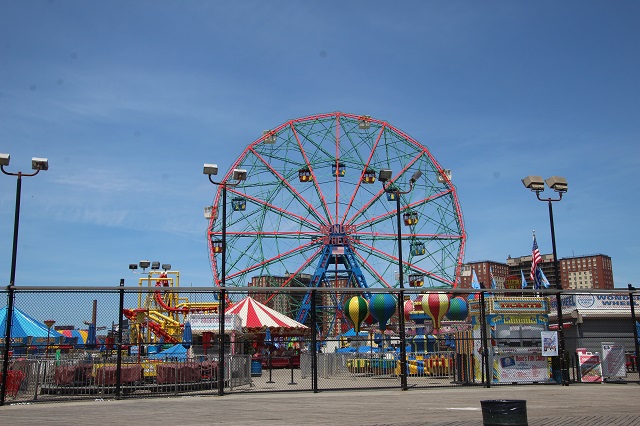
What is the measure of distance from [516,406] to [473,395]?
748cm

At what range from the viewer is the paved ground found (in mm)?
10461

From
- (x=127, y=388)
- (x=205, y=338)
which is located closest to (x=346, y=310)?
(x=205, y=338)

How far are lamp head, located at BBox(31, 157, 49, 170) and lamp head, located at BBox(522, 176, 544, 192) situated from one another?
43.5 feet

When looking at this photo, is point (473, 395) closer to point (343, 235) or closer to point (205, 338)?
point (205, 338)

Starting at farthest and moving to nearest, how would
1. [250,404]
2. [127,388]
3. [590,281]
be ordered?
[590,281]
[127,388]
[250,404]

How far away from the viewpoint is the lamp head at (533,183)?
65.4 ft

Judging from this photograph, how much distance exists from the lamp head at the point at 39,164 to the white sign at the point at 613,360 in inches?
642

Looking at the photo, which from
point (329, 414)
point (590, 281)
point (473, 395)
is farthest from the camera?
point (590, 281)

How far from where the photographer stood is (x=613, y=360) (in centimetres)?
2022

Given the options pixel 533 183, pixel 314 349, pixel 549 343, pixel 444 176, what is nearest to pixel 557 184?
pixel 533 183

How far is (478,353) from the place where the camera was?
65.9 ft

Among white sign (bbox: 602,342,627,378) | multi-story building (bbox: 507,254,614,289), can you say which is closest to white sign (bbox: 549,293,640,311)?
white sign (bbox: 602,342,627,378)

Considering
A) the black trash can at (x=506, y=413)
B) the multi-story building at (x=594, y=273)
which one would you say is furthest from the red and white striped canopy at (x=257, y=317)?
the multi-story building at (x=594, y=273)

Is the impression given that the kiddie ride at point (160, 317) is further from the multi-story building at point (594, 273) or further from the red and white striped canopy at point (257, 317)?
the multi-story building at point (594, 273)
